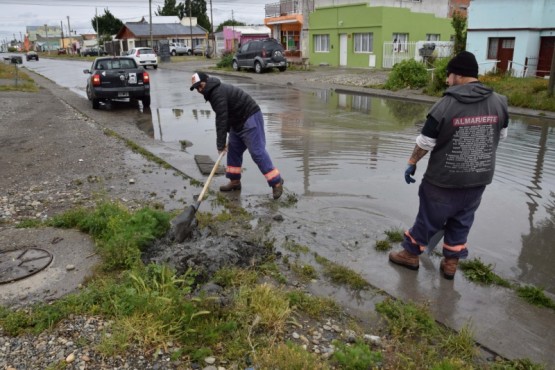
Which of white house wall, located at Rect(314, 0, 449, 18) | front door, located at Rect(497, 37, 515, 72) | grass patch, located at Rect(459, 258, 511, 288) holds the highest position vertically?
white house wall, located at Rect(314, 0, 449, 18)

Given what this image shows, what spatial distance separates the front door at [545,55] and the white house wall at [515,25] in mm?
193

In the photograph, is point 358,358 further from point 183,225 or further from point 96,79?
point 96,79

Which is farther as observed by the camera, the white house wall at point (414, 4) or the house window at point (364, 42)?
the white house wall at point (414, 4)

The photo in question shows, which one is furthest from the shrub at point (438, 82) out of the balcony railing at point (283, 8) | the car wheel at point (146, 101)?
the balcony railing at point (283, 8)

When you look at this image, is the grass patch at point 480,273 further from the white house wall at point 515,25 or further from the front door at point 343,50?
the front door at point 343,50

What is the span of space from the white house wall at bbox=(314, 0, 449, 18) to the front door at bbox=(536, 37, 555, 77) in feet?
39.5

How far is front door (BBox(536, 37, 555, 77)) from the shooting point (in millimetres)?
20125

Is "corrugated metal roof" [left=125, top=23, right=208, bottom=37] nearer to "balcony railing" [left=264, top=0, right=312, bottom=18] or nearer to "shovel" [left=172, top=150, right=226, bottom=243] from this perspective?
"balcony railing" [left=264, top=0, right=312, bottom=18]

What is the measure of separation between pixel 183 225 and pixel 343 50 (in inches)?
1160

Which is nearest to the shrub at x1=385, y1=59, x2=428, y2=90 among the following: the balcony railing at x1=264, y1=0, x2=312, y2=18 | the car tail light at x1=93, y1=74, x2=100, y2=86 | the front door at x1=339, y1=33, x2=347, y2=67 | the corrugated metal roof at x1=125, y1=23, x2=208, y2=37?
the car tail light at x1=93, y1=74, x2=100, y2=86

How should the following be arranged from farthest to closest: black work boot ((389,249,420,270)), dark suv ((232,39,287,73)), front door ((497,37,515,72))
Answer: dark suv ((232,39,287,73))
front door ((497,37,515,72))
black work boot ((389,249,420,270))

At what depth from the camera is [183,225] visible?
466 centimetres

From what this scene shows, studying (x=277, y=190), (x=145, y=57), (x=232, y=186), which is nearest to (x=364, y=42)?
(x=145, y=57)

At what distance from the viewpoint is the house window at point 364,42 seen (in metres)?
29.7
